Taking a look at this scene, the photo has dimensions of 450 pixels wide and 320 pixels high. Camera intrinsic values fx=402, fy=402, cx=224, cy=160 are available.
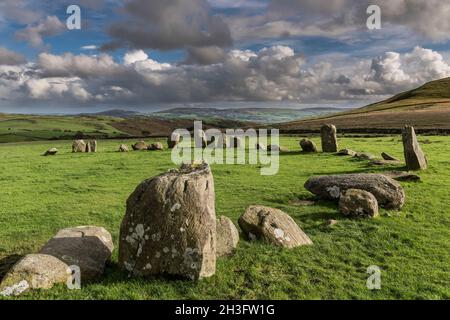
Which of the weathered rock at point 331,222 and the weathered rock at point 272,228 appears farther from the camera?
the weathered rock at point 331,222

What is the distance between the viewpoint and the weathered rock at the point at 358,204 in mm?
17469

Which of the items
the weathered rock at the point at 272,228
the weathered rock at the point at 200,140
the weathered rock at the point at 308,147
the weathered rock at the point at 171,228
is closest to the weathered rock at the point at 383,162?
the weathered rock at the point at 308,147

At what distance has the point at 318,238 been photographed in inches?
594

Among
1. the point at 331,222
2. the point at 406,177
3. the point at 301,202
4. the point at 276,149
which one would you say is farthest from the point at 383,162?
the point at 331,222

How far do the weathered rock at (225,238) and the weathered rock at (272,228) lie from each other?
671 mm

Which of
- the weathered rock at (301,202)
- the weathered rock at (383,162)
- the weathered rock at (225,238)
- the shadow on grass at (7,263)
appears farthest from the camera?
the weathered rock at (383,162)

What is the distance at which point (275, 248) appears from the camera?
1368cm

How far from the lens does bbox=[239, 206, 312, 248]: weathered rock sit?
14078mm

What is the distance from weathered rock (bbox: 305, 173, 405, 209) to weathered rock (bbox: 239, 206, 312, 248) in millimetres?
6014

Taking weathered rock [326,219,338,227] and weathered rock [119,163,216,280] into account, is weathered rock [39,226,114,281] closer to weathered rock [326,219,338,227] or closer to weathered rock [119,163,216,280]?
weathered rock [119,163,216,280]

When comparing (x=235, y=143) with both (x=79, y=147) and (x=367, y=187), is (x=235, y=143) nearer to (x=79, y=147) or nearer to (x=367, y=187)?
(x=79, y=147)

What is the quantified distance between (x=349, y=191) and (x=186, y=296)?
10.4 meters

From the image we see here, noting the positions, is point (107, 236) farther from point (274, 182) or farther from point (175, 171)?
point (274, 182)

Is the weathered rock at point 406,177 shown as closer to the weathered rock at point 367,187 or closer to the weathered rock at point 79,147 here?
the weathered rock at point 367,187
